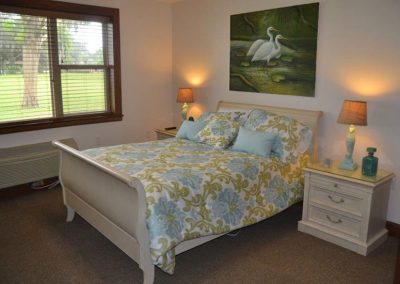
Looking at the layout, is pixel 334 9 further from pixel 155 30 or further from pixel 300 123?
pixel 155 30

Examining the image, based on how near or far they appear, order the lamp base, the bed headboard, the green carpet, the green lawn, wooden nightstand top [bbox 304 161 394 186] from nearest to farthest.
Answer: the green carpet
wooden nightstand top [bbox 304 161 394 186]
the lamp base
the bed headboard
the green lawn

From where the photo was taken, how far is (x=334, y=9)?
3352 millimetres

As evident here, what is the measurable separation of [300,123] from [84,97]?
263cm

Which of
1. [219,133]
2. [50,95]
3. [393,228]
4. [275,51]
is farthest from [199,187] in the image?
[50,95]

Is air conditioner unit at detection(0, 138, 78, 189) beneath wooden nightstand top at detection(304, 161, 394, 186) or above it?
beneath

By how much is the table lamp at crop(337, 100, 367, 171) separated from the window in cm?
285

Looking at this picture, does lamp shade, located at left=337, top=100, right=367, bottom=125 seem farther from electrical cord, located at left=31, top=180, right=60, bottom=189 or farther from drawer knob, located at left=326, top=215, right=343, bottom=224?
electrical cord, located at left=31, top=180, right=60, bottom=189

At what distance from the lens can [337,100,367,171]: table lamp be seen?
2947 millimetres

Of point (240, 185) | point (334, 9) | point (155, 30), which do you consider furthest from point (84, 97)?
point (334, 9)

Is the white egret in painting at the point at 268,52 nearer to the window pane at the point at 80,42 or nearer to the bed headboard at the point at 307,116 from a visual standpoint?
the bed headboard at the point at 307,116

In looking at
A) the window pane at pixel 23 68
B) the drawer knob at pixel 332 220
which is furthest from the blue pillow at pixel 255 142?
the window pane at pixel 23 68

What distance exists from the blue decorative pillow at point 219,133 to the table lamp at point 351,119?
105cm

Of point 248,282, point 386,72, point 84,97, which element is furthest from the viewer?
point 84,97

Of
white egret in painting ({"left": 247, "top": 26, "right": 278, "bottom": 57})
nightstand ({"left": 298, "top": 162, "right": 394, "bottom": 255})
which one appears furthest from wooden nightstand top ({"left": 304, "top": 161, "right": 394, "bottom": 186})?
white egret in painting ({"left": 247, "top": 26, "right": 278, "bottom": 57})
